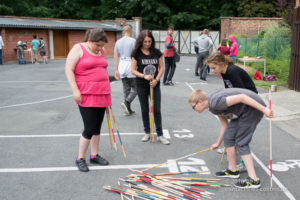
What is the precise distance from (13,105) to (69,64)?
5324mm

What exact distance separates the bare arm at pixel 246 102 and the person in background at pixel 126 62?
3.94 m

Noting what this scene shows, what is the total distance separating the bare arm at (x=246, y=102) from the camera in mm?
3445

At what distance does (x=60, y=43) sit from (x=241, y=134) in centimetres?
2636

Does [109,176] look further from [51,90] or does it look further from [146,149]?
[51,90]

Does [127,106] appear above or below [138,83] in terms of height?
below

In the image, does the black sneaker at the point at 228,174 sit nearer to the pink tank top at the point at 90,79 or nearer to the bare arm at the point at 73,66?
the pink tank top at the point at 90,79

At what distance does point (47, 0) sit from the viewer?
4347 cm

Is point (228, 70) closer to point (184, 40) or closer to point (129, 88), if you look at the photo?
point (129, 88)

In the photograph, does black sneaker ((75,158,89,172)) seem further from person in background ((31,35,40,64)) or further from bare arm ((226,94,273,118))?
person in background ((31,35,40,64))

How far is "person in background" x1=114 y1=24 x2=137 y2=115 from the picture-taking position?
285 inches

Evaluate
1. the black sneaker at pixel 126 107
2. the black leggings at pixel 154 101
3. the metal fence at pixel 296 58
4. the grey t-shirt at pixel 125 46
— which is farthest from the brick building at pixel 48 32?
the black leggings at pixel 154 101

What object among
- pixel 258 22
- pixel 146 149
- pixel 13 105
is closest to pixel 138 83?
pixel 146 149

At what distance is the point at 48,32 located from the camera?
26281 mm

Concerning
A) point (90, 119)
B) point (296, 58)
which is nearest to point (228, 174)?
point (90, 119)
